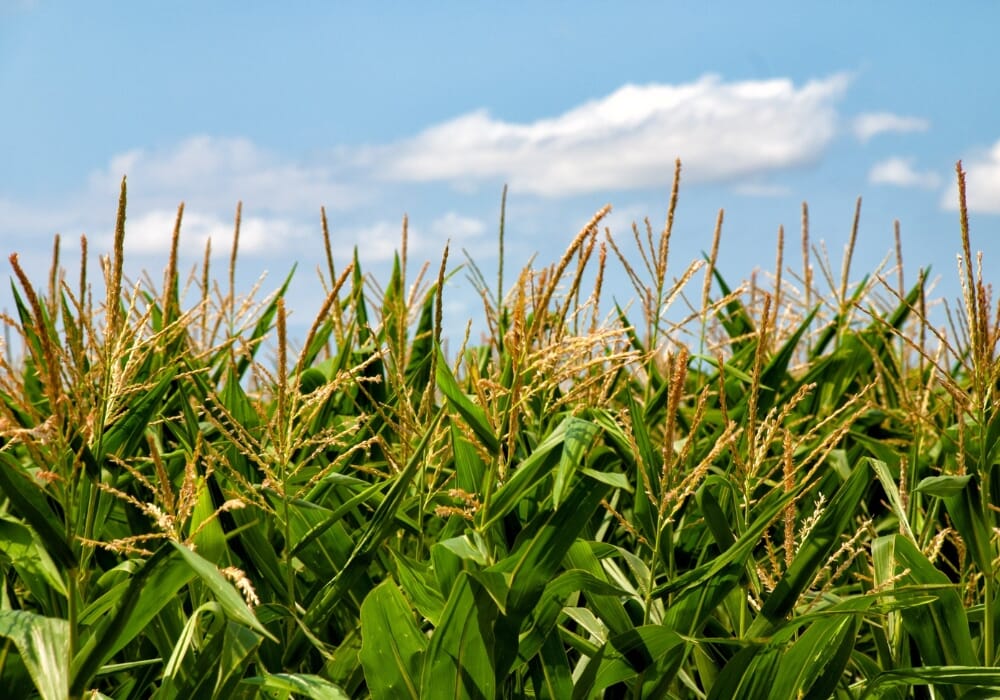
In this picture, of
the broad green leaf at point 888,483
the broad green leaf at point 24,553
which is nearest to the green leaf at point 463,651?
the broad green leaf at point 24,553

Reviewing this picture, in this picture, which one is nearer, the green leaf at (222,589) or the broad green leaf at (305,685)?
the green leaf at (222,589)

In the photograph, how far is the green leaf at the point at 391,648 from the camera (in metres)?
1.63

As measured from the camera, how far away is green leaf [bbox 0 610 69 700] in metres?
1.39

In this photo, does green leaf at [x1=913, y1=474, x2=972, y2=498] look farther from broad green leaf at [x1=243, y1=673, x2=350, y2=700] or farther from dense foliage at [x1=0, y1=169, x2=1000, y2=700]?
broad green leaf at [x1=243, y1=673, x2=350, y2=700]

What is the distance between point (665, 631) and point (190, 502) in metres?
0.75

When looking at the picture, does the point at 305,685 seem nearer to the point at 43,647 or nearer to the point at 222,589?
the point at 222,589

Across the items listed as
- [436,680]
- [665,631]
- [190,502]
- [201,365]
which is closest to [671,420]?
[665,631]

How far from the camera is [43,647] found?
1403mm

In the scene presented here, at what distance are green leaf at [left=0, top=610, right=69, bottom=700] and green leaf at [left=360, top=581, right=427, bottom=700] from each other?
1.44 feet

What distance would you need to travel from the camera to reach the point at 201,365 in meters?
2.67

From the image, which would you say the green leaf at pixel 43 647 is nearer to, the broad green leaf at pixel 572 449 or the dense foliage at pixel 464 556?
the dense foliage at pixel 464 556

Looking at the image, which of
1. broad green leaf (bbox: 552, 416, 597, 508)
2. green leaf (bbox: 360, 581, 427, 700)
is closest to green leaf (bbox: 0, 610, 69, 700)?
green leaf (bbox: 360, 581, 427, 700)

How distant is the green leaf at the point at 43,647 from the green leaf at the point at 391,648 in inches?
17.2

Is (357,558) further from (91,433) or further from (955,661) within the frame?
(955,661)
